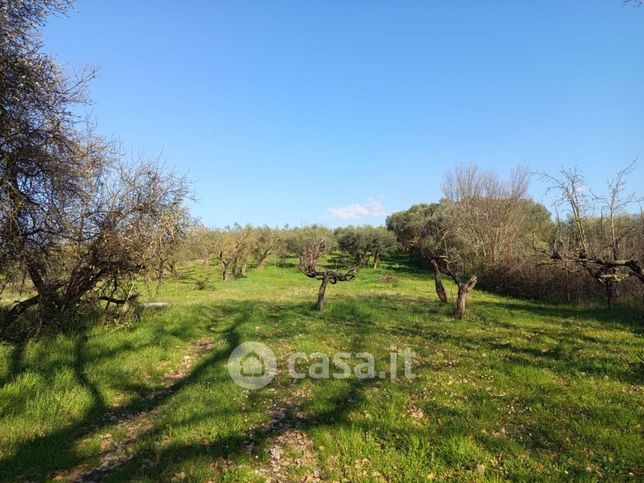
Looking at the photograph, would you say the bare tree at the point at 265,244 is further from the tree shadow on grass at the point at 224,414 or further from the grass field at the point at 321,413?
the grass field at the point at 321,413

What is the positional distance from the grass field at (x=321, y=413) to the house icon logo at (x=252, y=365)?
0.29 m

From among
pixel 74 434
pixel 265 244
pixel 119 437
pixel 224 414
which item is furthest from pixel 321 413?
pixel 265 244

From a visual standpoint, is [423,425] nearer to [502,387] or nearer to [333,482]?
[333,482]

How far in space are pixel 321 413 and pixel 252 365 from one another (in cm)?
307

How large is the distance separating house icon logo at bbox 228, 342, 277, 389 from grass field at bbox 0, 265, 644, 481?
288 mm

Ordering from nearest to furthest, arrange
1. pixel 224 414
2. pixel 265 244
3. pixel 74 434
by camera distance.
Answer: pixel 74 434 < pixel 224 414 < pixel 265 244

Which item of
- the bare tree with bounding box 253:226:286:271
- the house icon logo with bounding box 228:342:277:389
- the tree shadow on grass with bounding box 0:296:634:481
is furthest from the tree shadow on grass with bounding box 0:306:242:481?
the bare tree with bounding box 253:226:286:271

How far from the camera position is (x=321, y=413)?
6379mm

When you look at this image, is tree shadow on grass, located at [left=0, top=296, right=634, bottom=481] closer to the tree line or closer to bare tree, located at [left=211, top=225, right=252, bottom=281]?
the tree line

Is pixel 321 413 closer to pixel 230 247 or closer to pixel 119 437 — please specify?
pixel 119 437

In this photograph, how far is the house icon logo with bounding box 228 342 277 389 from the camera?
7.93 m

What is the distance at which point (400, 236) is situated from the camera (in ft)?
185

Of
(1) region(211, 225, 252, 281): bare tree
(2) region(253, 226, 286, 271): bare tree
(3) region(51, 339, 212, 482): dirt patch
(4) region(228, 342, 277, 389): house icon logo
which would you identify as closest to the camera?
(3) region(51, 339, 212, 482): dirt patch

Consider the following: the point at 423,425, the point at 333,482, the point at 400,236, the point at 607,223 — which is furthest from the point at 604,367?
the point at 400,236
